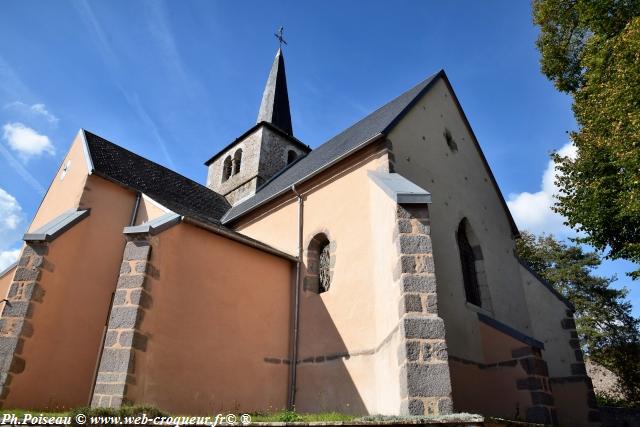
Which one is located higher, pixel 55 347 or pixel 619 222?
pixel 619 222

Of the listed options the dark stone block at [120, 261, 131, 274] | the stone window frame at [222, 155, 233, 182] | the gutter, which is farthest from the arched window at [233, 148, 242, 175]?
the dark stone block at [120, 261, 131, 274]

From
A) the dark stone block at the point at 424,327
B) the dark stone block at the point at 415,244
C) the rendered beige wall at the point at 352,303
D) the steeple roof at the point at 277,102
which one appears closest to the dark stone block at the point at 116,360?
the rendered beige wall at the point at 352,303

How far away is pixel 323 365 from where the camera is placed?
8.38 metres

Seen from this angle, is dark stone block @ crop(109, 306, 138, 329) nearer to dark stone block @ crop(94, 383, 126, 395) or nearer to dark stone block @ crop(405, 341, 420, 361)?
dark stone block @ crop(94, 383, 126, 395)

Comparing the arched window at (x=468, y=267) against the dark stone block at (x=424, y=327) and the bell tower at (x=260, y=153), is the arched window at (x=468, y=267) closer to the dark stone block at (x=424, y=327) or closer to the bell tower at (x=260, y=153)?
the dark stone block at (x=424, y=327)

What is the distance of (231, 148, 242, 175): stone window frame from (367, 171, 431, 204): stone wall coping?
10.8m

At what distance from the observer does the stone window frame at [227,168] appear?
62.0 feet

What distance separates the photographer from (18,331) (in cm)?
716

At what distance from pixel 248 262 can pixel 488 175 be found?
302 inches

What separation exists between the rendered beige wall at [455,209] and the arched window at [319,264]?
2206 millimetres

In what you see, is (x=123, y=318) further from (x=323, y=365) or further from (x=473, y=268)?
(x=473, y=268)

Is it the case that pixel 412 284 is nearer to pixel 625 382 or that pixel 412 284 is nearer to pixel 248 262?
pixel 248 262

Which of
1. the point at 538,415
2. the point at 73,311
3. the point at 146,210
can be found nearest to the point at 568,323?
the point at 538,415

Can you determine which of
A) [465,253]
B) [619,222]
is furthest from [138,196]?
[619,222]
